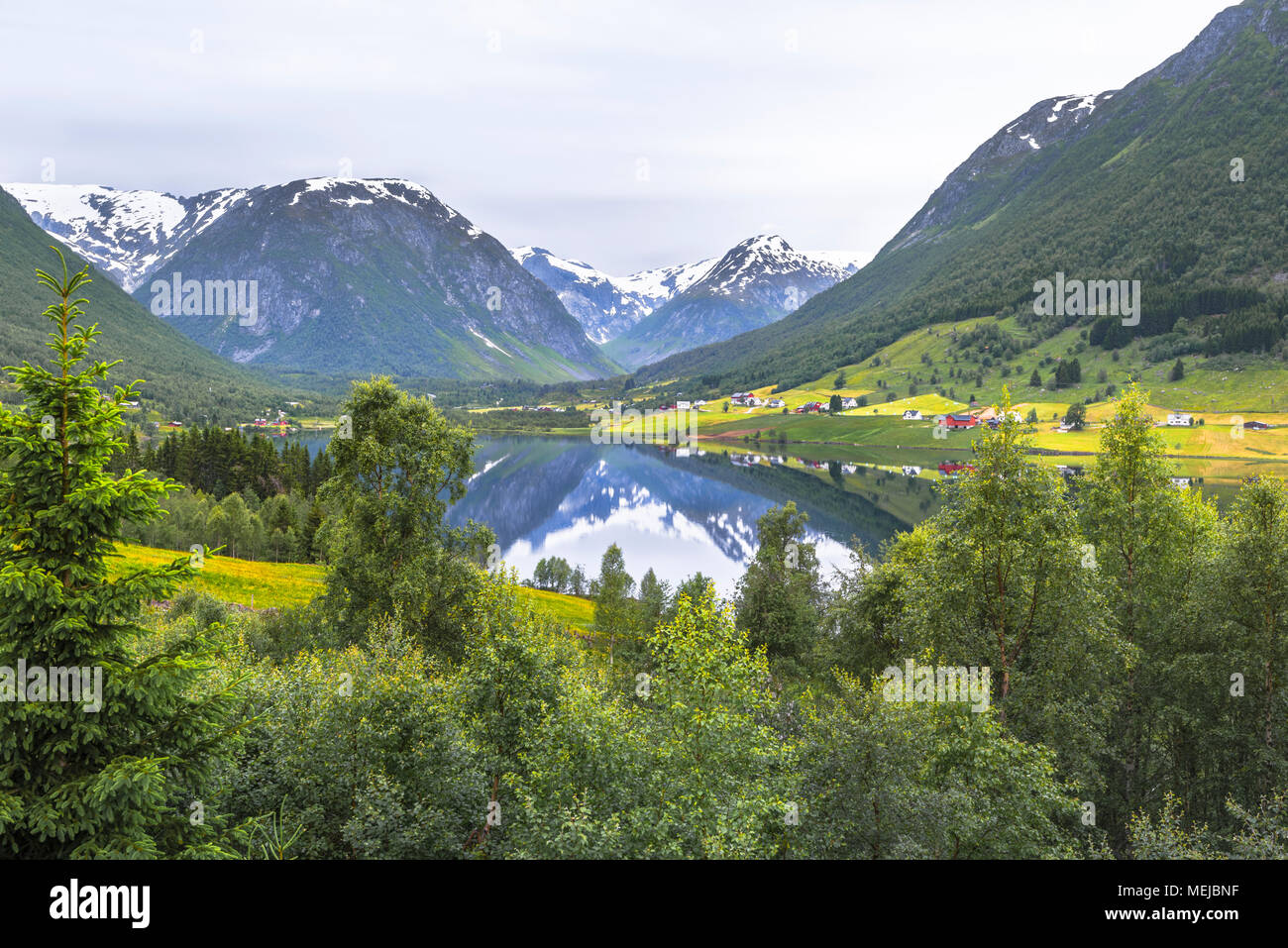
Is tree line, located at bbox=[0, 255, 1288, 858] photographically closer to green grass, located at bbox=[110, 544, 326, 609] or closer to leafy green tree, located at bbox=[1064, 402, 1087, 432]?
green grass, located at bbox=[110, 544, 326, 609]

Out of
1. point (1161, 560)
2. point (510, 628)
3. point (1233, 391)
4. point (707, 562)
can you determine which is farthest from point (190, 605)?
point (1233, 391)

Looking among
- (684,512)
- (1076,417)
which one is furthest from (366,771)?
(1076,417)

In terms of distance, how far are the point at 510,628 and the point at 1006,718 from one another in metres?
16.9

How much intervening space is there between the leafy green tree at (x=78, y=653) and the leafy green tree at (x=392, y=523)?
18.7 meters

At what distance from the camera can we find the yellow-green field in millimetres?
55969

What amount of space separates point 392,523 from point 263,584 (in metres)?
39.6

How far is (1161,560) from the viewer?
2745cm

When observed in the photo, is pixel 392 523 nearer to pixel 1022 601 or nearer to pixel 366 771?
pixel 366 771

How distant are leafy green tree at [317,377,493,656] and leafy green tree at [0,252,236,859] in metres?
18.7

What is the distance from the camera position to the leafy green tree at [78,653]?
31.9ft

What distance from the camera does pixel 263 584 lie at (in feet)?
206

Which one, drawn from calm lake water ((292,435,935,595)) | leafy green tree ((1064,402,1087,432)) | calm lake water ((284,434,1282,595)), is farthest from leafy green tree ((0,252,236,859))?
leafy green tree ((1064,402,1087,432))
